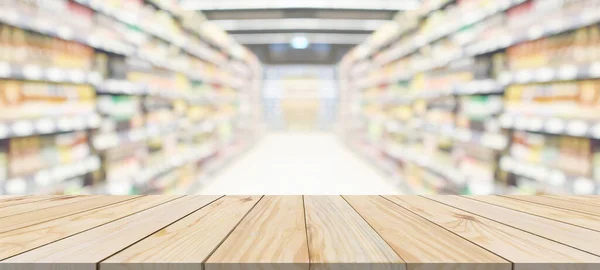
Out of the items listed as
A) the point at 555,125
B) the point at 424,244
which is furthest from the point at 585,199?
the point at 555,125

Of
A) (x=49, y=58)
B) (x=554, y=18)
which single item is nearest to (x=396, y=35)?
(x=554, y=18)

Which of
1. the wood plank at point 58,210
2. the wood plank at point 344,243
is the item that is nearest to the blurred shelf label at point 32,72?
the wood plank at point 58,210

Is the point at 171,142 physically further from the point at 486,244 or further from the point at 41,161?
the point at 486,244

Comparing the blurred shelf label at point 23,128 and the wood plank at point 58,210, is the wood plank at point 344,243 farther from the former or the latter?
→ the blurred shelf label at point 23,128

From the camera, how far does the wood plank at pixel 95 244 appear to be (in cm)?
64

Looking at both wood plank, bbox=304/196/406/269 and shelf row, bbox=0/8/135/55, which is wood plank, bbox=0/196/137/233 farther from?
shelf row, bbox=0/8/135/55

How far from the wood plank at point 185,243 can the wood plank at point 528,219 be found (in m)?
0.64

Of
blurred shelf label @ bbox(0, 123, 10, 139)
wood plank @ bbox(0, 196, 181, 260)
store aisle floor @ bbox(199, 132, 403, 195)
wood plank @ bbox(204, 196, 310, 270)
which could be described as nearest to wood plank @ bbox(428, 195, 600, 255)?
wood plank @ bbox(204, 196, 310, 270)

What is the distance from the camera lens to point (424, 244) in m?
0.74

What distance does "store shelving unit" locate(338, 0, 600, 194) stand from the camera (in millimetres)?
1863

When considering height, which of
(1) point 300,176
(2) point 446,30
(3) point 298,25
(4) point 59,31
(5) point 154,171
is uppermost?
(3) point 298,25

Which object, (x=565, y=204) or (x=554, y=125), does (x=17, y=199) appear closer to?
(x=565, y=204)

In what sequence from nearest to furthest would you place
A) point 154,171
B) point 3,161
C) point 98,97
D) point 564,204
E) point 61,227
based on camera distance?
1. point 61,227
2. point 564,204
3. point 3,161
4. point 98,97
5. point 154,171

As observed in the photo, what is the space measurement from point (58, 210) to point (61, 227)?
0.20 m
